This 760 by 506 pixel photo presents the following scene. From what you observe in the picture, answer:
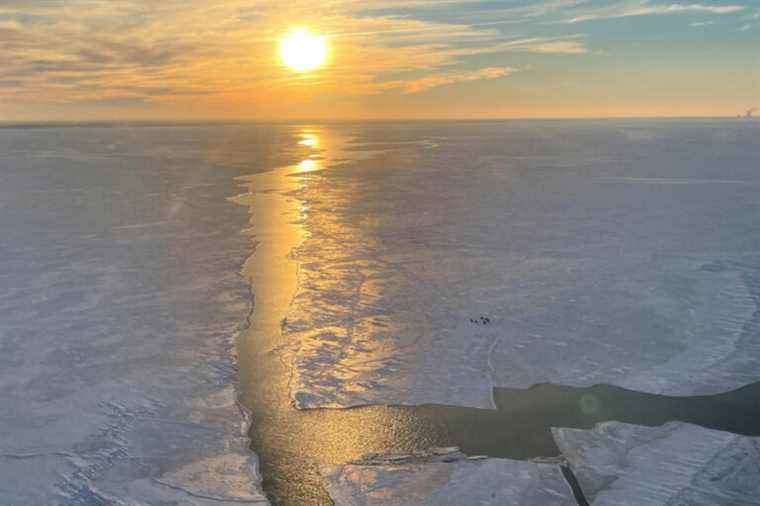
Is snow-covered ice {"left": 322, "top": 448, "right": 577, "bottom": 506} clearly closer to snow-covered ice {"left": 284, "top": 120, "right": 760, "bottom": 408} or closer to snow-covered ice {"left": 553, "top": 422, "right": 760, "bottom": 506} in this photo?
snow-covered ice {"left": 553, "top": 422, "right": 760, "bottom": 506}

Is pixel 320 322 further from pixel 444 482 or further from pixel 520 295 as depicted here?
pixel 444 482

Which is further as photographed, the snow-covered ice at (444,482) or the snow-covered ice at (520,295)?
the snow-covered ice at (520,295)

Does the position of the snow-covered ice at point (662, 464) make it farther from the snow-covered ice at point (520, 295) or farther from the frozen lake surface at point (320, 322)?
the snow-covered ice at point (520, 295)

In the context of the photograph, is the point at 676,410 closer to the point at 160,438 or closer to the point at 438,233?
the point at 160,438

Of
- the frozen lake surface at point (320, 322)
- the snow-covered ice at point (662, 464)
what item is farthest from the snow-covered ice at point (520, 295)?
the snow-covered ice at point (662, 464)

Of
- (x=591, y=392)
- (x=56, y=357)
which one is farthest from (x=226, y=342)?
(x=591, y=392)

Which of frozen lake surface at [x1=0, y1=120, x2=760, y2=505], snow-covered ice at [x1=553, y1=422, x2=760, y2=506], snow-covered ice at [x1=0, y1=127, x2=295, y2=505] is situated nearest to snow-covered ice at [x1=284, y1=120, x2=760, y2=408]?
frozen lake surface at [x1=0, y1=120, x2=760, y2=505]

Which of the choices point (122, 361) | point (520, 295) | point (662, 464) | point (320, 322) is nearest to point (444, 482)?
point (662, 464)
